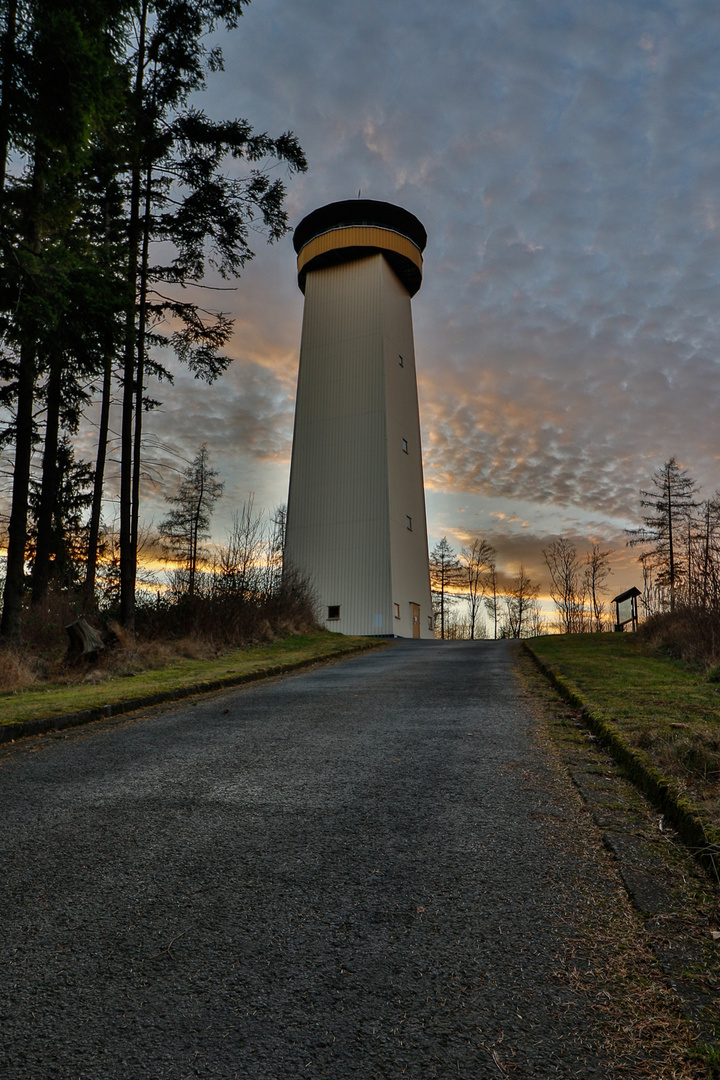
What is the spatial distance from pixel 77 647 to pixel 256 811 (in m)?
9.18

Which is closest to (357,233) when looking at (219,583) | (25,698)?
(219,583)

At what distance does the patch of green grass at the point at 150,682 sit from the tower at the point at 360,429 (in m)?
11.4

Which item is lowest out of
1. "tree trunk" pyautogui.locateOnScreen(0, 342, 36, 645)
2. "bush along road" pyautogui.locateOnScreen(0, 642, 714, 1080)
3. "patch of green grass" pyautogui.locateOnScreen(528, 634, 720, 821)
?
"bush along road" pyautogui.locateOnScreen(0, 642, 714, 1080)

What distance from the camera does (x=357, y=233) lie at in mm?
33500

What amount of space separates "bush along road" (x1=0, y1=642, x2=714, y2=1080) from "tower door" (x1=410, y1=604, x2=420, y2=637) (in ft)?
87.2

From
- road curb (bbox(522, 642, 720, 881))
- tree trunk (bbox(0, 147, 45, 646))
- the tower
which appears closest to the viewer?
road curb (bbox(522, 642, 720, 881))

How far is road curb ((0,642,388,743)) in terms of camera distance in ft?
21.5

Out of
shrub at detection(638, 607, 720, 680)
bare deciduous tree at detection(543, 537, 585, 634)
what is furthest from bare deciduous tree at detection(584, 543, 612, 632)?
shrub at detection(638, 607, 720, 680)

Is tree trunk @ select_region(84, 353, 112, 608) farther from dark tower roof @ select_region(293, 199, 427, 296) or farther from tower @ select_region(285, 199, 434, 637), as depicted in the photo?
dark tower roof @ select_region(293, 199, 427, 296)

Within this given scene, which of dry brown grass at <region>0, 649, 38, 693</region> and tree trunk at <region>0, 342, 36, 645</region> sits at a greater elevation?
tree trunk at <region>0, 342, 36, 645</region>

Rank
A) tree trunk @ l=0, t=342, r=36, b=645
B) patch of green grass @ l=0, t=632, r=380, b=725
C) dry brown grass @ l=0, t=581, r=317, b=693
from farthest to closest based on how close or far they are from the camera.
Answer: tree trunk @ l=0, t=342, r=36, b=645 < dry brown grass @ l=0, t=581, r=317, b=693 < patch of green grass @ l=0, t=632, r=380, b=725

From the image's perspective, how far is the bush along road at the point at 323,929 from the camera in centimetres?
176

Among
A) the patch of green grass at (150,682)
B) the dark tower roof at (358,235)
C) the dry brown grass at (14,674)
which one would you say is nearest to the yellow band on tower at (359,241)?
the dark tower roof at (358,235)

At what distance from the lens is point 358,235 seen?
110 feet
